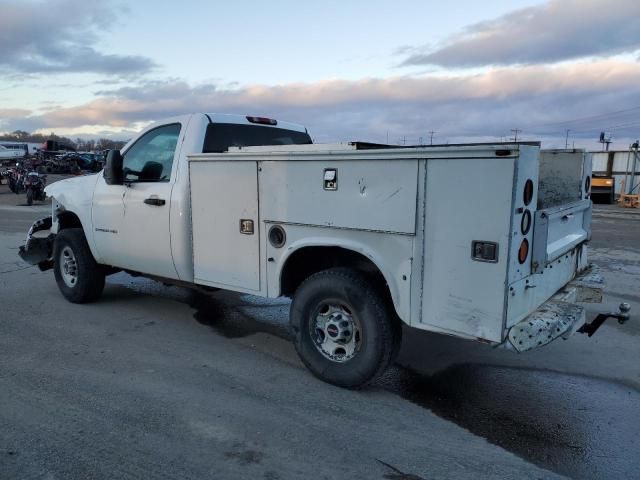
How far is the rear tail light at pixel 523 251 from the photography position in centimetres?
326

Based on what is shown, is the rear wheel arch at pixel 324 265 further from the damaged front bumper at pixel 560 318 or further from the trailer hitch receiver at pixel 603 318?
the trailer hitch receiver at pixel 603 318

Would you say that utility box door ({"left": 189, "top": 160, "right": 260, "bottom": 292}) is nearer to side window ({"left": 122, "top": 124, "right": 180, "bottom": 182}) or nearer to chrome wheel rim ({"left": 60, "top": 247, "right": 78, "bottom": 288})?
side window ({"left": 122, "top": 124, "right": 180, "bottom": 182})

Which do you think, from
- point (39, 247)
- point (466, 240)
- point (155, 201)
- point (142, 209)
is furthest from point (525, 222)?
point (39, 247)

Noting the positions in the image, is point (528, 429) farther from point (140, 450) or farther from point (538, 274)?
point (140, 450)

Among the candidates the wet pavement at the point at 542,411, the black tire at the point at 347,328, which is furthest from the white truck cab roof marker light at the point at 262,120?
the wet pavement at the point at 542,411

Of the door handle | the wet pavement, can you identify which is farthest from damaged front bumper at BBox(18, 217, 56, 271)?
the wet pavement

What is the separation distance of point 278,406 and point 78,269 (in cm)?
356

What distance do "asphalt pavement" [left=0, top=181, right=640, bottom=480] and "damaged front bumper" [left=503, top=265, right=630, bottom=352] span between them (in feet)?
2.15

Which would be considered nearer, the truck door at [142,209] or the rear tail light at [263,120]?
the truck door at [142,209]

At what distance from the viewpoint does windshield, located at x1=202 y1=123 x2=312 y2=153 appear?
5184 mm

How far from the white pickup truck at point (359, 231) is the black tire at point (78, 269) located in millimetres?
436

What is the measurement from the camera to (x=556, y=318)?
353cm

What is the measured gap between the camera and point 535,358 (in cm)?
482

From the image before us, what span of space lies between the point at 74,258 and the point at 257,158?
3215mm
